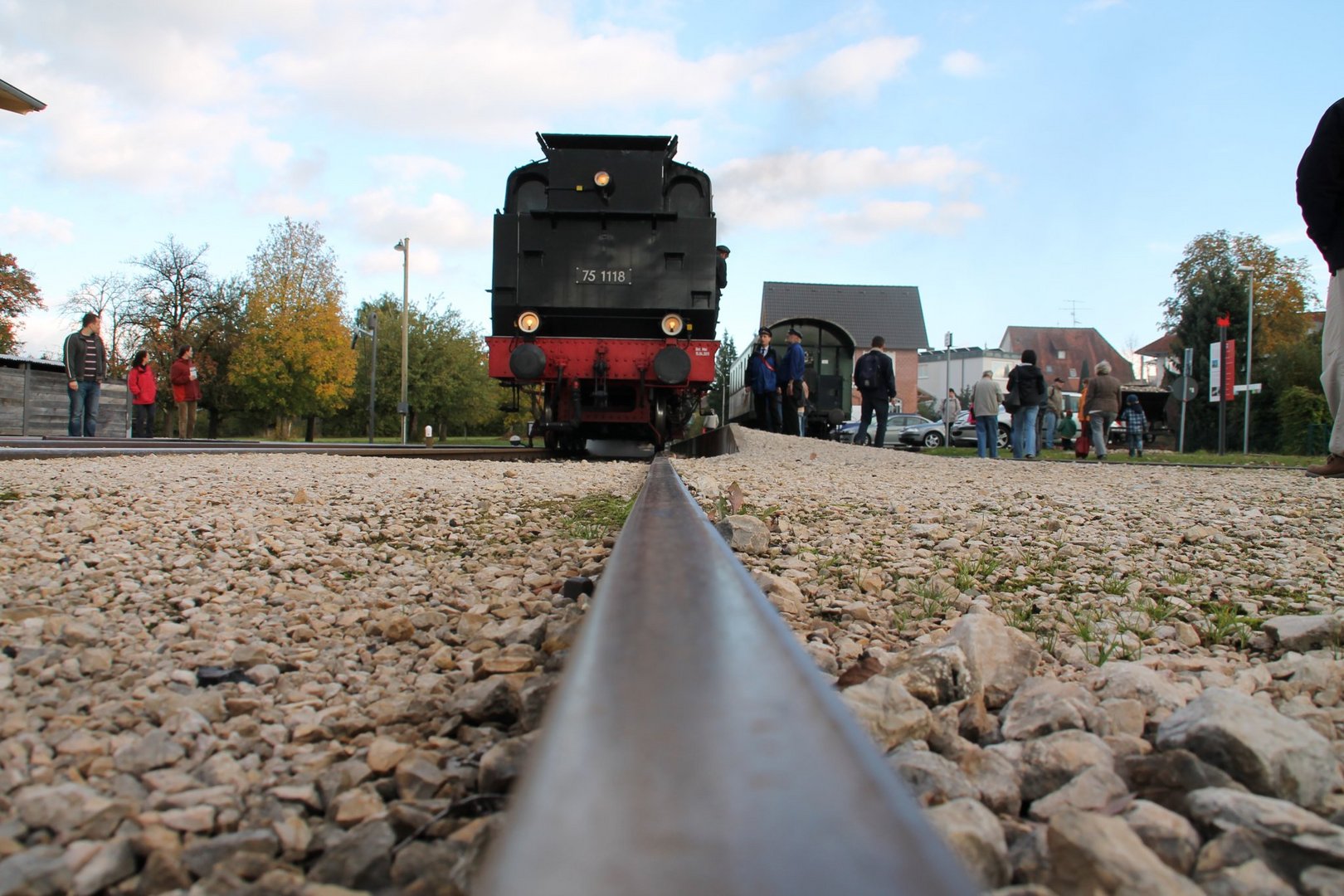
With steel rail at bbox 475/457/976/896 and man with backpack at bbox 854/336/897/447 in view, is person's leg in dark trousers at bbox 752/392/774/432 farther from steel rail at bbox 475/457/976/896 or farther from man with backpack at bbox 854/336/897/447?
steel rail at bbox 475/457/976/896

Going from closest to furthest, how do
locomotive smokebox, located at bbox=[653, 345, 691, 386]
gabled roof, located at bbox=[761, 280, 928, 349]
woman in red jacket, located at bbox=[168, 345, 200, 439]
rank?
locomotive smokebox, located at bbox=[653, 345, 691, 386] → woman in red jacket, located at bbox=[168, 345, 200, 439] → gabled roof, located at bbox=[761, 280, 928, 349]

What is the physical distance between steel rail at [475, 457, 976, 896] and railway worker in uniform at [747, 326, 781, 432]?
574 inches

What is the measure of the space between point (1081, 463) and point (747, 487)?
5495mm

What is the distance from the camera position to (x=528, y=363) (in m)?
10.3

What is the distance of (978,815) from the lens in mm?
1025

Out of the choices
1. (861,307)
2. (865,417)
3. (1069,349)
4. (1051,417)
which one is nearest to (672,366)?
(865,417)

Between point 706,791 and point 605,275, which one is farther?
point 605,275

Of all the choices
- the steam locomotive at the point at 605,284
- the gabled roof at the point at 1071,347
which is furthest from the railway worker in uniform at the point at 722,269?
the gabled roof at the point at 1071,347

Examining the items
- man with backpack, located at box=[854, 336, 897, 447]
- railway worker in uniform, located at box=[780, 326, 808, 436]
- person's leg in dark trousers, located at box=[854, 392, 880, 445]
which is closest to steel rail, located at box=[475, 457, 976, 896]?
man with backpack, located at box=[854, 336, 897, 447]

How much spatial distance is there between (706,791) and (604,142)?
12.2 m

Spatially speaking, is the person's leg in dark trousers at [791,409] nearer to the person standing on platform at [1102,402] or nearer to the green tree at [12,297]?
the person standing on platform at [1102,402]

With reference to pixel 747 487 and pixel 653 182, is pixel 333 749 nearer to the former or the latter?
pixel 747 487

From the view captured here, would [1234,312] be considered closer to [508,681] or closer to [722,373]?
[722,373]

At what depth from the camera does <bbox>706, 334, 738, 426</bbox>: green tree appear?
32.5m
